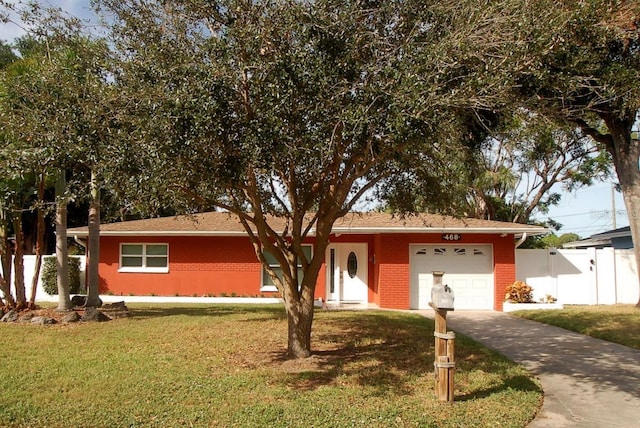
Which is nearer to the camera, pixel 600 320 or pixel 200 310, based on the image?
pixel 600 320

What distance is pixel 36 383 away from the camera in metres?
7.64

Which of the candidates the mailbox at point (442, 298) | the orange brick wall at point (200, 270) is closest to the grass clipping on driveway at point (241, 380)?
the mailbox at point (442, 298)

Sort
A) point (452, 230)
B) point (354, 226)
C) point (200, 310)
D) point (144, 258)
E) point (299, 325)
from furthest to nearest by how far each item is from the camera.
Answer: point (144, 258) → point (354, 226) → point (452, 230) → point (200, 310) → point (299, 325)

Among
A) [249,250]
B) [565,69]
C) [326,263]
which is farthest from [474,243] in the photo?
[565,69]

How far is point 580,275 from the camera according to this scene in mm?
18750

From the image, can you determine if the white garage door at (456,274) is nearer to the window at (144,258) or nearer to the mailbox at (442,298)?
the window at (144,258)

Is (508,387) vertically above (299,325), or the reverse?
(299,325)

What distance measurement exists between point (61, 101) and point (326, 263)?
13.3 m

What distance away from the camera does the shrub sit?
57.2 ft

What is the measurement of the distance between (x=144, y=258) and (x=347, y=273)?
727 cm

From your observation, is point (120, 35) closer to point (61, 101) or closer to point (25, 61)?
point (61, 101)

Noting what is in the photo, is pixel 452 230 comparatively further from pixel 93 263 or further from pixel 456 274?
pixel 93 263

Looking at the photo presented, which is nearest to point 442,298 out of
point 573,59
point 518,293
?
point 573,59

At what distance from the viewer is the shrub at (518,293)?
57.2ft
